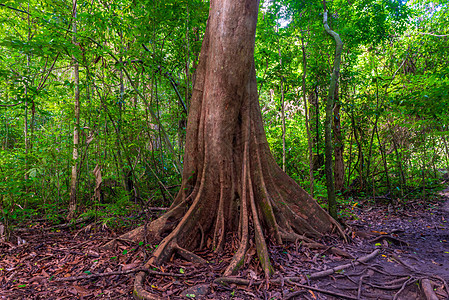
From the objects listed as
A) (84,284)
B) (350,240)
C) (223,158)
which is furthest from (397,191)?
(84,284)

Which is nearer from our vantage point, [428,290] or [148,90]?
[428,290]

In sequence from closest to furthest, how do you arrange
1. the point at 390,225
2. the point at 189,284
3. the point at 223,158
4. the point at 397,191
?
1. the point at 189,284
2. the point at 223,158
3. the point at 390,225
4. the point at 397,191

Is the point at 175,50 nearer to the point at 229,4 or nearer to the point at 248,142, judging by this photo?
the point at 229,4

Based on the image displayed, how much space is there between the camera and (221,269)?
314 centimetres

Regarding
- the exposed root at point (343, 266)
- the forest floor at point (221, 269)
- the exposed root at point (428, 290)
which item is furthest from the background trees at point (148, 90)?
the exposed root at point (428, 290)

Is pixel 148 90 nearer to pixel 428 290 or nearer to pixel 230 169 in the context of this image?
pixel 230 169

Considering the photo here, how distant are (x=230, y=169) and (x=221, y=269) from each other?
5.37ft

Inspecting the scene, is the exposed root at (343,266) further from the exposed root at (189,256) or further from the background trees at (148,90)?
the background trees at (148,90)

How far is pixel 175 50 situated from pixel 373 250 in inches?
238

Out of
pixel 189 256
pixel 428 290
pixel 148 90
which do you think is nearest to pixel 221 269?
pixel 189 256

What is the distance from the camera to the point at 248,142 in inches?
169

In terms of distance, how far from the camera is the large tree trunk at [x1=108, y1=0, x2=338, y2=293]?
3.85m

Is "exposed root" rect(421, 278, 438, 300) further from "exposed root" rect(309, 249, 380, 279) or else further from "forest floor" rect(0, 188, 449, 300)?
"exposed root" rect(309, 249, 380, 279)

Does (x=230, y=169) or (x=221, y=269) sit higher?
(x=230, y=169)
